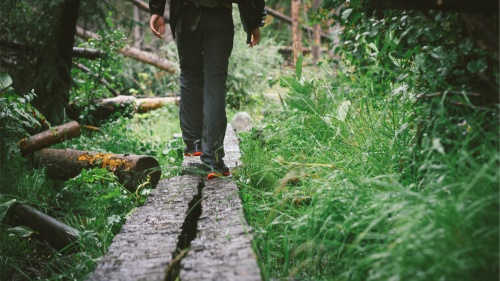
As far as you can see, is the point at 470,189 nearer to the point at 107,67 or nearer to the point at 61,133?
the point at 61,133

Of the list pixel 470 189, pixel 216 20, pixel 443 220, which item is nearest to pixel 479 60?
pixel 470 189

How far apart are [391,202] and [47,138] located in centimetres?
383

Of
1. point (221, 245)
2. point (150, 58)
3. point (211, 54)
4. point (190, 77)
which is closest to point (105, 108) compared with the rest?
point (190, 77)

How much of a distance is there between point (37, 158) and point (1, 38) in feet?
6.19

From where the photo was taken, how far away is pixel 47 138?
15.3 ft

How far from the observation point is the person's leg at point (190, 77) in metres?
3.53

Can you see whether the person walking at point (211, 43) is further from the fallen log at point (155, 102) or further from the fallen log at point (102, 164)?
the fallen log at point (155, 102)

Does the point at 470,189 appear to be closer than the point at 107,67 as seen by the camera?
Yes

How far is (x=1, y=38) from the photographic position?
5.46 m

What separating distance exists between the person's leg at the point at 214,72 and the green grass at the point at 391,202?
1.06ft

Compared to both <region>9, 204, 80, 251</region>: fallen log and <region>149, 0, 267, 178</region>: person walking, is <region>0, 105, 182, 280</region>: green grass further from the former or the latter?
<region>149, 0, 267, 178</region>: person walking

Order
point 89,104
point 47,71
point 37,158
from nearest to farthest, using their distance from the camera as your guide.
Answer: point 37,158, point 47,71, point 89,104

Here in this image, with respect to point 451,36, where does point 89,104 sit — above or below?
below

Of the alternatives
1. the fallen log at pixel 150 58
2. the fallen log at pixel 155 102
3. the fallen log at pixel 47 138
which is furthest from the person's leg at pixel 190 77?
the fallen log at pixel 150 58
